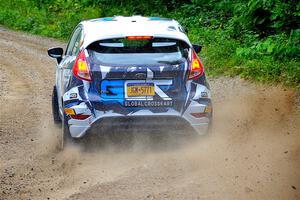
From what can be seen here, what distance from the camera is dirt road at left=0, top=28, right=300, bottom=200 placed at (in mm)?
7059

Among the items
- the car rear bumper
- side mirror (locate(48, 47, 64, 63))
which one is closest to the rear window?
the car rear bumper

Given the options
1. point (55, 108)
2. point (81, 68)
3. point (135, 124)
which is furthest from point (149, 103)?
point (55, 108)

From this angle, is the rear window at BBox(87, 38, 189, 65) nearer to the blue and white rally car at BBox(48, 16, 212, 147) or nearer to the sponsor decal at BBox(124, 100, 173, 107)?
the blue and white rally car at BBox(48, 16, 212, 147)

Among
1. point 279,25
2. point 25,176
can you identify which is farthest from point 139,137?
point 279,25

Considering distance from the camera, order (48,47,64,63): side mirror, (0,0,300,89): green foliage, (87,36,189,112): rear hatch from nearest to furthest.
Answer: (87,36,189,112): rear hatch
(48,47,64,63): side mirror
(0,0,300,89): green foliage

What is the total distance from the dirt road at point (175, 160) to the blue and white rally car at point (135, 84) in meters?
0.44

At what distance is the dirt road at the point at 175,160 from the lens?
278 inches

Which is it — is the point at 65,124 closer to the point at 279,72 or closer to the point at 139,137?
the point at 139,137

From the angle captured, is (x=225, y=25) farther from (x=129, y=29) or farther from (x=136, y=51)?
(x=136, y=51)

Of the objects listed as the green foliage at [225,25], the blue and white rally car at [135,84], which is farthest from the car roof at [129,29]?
the green foliage at [225,25]

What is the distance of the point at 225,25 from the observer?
18625 millimetres

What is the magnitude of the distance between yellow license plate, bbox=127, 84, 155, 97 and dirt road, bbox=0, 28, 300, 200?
0.79 meters

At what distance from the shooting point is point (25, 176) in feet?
25.7

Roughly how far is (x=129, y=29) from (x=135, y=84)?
860 mm
